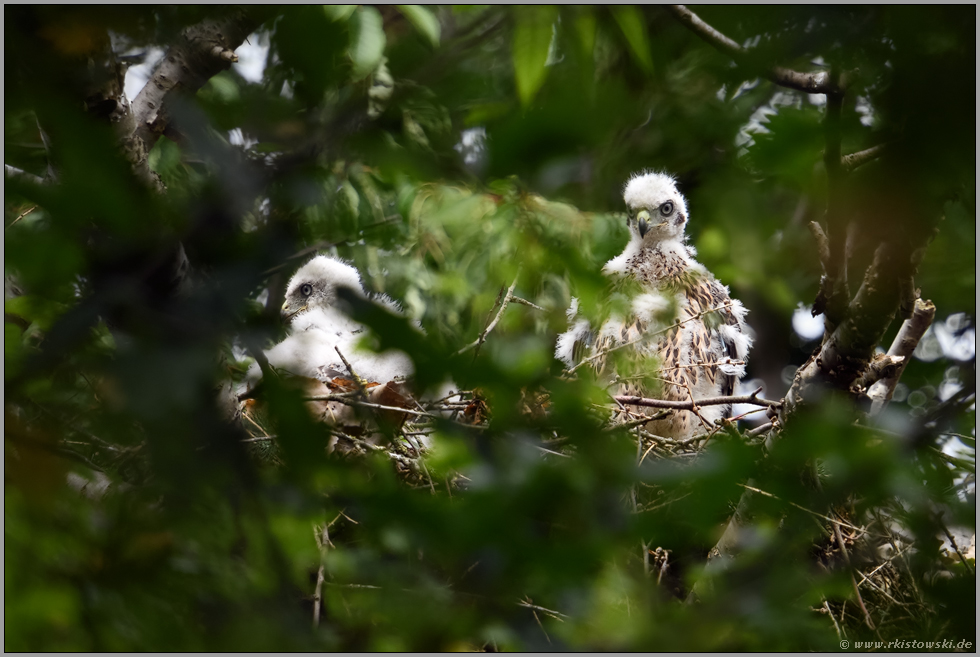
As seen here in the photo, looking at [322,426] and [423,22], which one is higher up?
[423,22]

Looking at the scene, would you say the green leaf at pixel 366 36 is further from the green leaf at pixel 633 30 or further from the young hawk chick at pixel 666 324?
the young hawk chick at pixel 666 324

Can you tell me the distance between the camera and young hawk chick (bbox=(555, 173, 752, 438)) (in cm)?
262

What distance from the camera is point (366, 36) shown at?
1116mm

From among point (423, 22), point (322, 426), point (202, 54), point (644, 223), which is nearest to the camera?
point (322, 426)

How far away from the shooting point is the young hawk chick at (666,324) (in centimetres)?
262

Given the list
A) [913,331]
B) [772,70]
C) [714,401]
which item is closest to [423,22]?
[772,70]

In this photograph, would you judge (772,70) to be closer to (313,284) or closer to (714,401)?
(714,401)

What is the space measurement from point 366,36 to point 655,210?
7.26 feet

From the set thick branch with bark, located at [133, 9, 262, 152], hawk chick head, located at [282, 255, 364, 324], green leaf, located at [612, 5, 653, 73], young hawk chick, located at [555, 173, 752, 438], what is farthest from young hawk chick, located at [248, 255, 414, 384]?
green leaf, located at [612, 5, 653, 73]

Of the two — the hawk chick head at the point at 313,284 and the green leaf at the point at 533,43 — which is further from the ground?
the green leaf at the point at 533,43

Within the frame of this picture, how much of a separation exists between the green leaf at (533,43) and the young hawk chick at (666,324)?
71.2 inches

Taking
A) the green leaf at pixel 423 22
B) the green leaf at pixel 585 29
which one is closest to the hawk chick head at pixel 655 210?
the green leaf at pixel 423 22

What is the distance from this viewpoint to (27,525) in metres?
0.65

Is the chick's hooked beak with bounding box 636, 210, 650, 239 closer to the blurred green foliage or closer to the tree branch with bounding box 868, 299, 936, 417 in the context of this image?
the tree branch with bounding box 868, 299, 936, 417
